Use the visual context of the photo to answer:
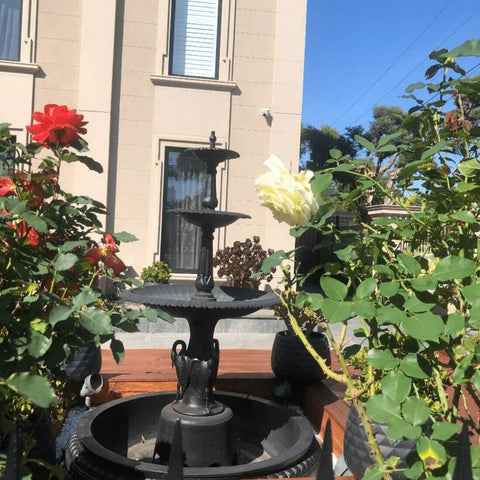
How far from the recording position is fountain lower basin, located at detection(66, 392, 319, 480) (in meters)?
2.57

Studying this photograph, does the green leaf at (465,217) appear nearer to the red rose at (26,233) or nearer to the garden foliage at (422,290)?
the garden foliage at (422,290)

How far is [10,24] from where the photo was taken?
30.1ft

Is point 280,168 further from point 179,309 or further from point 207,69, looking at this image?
point 207,69

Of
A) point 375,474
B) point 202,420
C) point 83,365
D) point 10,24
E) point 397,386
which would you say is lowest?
point 202,420

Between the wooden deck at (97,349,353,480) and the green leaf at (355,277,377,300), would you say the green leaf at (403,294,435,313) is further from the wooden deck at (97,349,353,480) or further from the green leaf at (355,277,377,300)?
the wooden deck at (97,349,353,480)

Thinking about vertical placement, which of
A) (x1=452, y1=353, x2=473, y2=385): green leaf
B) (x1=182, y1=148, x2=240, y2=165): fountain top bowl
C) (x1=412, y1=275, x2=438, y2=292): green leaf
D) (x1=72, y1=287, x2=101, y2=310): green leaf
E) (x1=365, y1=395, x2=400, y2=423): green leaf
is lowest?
(x1=365, y1=395, x2=400, y2=423): green leaf

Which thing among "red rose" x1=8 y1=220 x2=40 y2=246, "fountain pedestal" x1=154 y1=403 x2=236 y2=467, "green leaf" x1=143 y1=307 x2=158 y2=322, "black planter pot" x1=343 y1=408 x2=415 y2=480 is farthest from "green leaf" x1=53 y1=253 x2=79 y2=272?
"fountain pedestal" x1=154 y1=403 x2=236 y2=467

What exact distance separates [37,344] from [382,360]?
83 cm

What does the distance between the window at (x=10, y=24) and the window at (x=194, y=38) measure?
9.37 ft

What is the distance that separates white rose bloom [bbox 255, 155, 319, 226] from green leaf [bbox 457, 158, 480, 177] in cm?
39

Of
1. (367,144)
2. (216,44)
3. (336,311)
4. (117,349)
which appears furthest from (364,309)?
(216,44)

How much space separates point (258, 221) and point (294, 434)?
22.0 feet

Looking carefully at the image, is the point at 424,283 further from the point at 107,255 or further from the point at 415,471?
the point at 107,255

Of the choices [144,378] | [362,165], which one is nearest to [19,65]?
[144,378]
